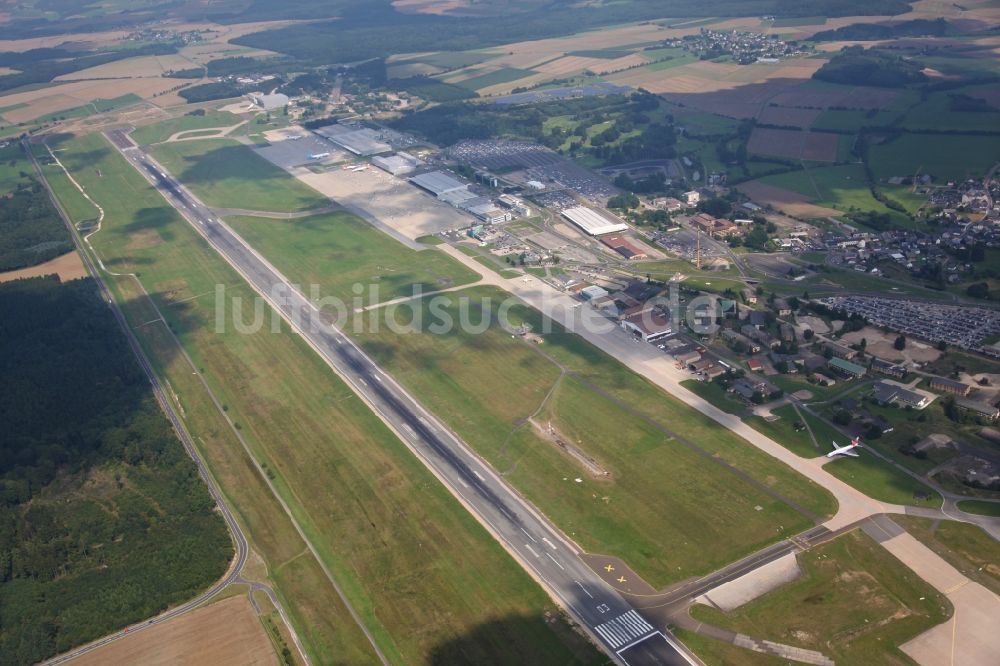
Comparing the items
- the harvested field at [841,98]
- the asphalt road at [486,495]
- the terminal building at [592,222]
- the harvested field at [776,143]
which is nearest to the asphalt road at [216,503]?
the asphalt road at [486,495]

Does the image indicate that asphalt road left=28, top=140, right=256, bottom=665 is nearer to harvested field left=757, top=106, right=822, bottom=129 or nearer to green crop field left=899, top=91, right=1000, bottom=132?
harvested field left=757, top=106, right=822, bottom=129

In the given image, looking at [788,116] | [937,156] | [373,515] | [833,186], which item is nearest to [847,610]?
[373,515]

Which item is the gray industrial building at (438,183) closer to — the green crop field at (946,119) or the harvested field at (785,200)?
the harvested field at (785,200)

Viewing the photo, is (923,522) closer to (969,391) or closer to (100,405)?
(969,391)

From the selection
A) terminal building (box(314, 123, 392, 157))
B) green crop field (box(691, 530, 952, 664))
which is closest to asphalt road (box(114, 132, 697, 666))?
green crop field (box(691, 530, 952, 664))

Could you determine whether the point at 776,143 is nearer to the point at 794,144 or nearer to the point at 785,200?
the point at 794,144

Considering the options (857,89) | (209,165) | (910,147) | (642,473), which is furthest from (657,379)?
(857,89)
